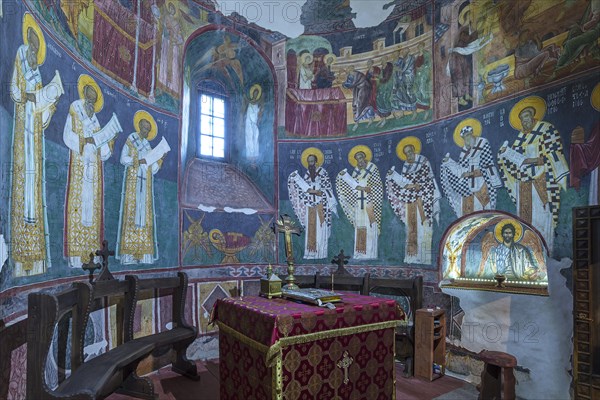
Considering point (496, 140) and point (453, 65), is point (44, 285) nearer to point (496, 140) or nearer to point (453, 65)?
point (496, 140)

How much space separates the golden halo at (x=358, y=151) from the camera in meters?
7.55

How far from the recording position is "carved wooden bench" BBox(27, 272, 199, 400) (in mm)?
3109

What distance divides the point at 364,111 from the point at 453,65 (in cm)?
185

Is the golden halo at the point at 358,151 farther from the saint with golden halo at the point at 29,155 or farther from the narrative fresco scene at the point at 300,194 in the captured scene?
the saint with golden halo at the point at 29,155

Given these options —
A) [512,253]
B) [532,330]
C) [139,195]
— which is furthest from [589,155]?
[139,195]

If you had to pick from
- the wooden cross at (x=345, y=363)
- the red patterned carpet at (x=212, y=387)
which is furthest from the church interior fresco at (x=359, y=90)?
the wooden cross at (x=345, y=363)

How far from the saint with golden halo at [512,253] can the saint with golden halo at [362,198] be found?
76.7 inches

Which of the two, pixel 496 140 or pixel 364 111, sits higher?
pixel 364 111

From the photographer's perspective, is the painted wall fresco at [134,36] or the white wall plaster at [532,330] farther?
the white wall plaster at [532,330]

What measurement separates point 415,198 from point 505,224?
59.9 inches

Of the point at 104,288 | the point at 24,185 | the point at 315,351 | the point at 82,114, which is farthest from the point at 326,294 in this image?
the point at 82,114

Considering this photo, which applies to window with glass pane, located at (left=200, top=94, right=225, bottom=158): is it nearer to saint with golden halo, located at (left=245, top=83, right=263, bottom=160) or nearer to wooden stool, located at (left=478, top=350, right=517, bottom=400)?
saint with golden halo, located at (left=245, top=83, right=263, bottom=160)

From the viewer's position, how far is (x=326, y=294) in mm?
4484

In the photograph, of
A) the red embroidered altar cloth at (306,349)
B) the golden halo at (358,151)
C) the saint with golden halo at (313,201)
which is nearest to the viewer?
the red embroidered altar cloth at (306,349)
